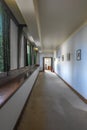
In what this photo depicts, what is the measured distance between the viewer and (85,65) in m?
5.38

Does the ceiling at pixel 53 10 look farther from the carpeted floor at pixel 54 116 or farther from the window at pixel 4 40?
the carpeted floor at pixel 54 116

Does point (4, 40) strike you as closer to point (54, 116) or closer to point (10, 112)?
point (10, 112)

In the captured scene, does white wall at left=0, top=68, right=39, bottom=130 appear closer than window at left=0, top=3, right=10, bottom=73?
Yes

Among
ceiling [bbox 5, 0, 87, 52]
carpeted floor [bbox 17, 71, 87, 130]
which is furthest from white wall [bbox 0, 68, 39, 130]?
ceiling [bbox 5, 0, 87, 52]

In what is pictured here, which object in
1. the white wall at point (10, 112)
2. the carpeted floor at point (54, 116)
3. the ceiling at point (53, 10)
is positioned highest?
the ceiling at point (53, 10)

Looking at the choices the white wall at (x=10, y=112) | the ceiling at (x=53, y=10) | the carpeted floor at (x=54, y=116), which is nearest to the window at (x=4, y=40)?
the ceiling at (x=53, y=10)

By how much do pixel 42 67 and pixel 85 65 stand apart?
1836 centimetres

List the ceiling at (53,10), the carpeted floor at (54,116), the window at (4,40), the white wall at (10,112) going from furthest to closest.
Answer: the window at (4,40) < the ceiling at (53,10) < the carpeted floor at (54,116) < the white wall at (10,112)

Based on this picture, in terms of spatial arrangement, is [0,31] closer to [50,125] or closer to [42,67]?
[50,125]

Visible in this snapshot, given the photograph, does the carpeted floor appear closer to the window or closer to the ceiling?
the window

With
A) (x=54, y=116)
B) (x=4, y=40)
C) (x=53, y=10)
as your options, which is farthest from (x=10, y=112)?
(x=53, y=10)

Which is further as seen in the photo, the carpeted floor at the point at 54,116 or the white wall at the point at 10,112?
the carpeted floor at the point at 54,116

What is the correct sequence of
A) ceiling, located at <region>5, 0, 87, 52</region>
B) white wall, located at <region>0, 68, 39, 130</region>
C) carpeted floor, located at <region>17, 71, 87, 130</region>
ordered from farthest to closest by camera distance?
ceiling, located at <region>5, 0, 87, 52</region> < carpeted floor, located at <region>17, 71, 87, 130</region> < white wall, located at <region>0, 68, 39, 130</region>

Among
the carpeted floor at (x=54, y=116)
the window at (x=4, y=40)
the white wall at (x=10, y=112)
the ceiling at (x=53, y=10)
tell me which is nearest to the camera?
the white wall at (x=10, y=112)
